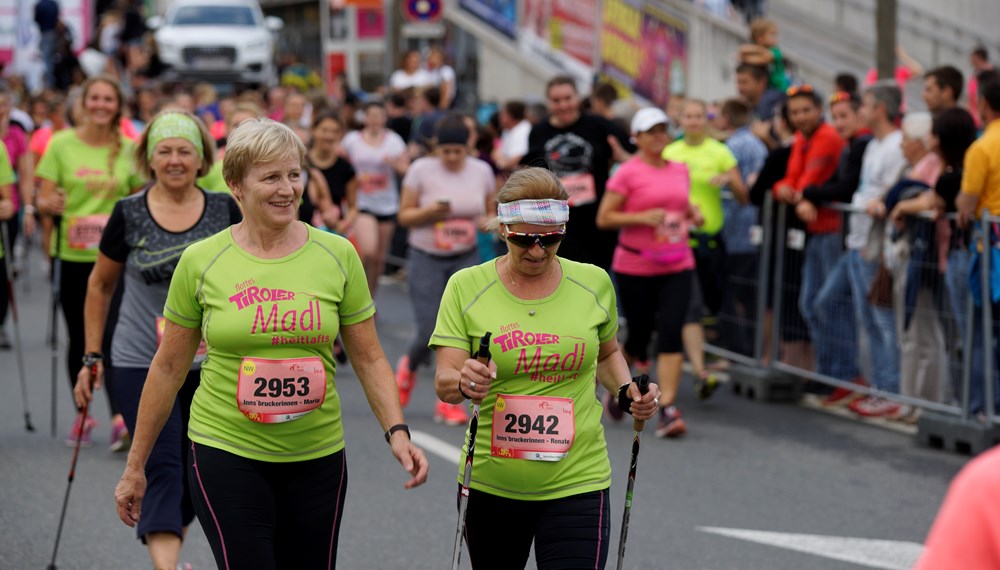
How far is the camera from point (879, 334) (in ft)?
34.5

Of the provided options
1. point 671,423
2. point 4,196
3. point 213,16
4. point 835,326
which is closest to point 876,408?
point 835,326

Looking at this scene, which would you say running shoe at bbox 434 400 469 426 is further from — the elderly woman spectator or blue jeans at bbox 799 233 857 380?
the elderly woman spectator

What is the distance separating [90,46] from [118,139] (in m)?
26.4

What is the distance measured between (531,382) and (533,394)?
4 centimetres

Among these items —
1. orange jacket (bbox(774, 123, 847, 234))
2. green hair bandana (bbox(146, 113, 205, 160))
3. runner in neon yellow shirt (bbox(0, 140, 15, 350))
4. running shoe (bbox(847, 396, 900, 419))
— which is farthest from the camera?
orange jacket (bbox(774, 123, 847, 234))

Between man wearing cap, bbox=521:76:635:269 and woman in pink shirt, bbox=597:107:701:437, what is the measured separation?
0.94 ft

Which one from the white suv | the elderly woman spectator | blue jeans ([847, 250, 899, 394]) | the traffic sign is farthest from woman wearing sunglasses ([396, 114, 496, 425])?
the white suv

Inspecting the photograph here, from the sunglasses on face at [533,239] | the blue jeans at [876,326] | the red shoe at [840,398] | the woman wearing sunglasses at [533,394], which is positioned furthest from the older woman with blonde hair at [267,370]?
the red shoe at [840,398]

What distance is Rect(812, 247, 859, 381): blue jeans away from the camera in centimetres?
1092

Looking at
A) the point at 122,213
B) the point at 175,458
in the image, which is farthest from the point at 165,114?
the point at 175,458

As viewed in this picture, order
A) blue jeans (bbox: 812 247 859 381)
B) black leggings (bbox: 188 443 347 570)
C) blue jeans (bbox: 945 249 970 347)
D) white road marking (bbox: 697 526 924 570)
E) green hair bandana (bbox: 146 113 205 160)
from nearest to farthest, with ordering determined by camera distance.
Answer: black leggings (bbox: 188 443 347 570) → green hair bandana (bbox: 146 113 205 160) → white road marking (bbox: 697 526 924 570) → blue jeans (bbox: 945 249 970 347) → blue jeans (bbox: 812 247 859 381)

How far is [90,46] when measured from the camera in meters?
34.2

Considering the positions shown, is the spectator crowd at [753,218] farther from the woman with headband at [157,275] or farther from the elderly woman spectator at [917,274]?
the woman with headband at [157,275]

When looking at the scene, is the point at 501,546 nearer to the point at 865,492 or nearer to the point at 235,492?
the point at 235,492
